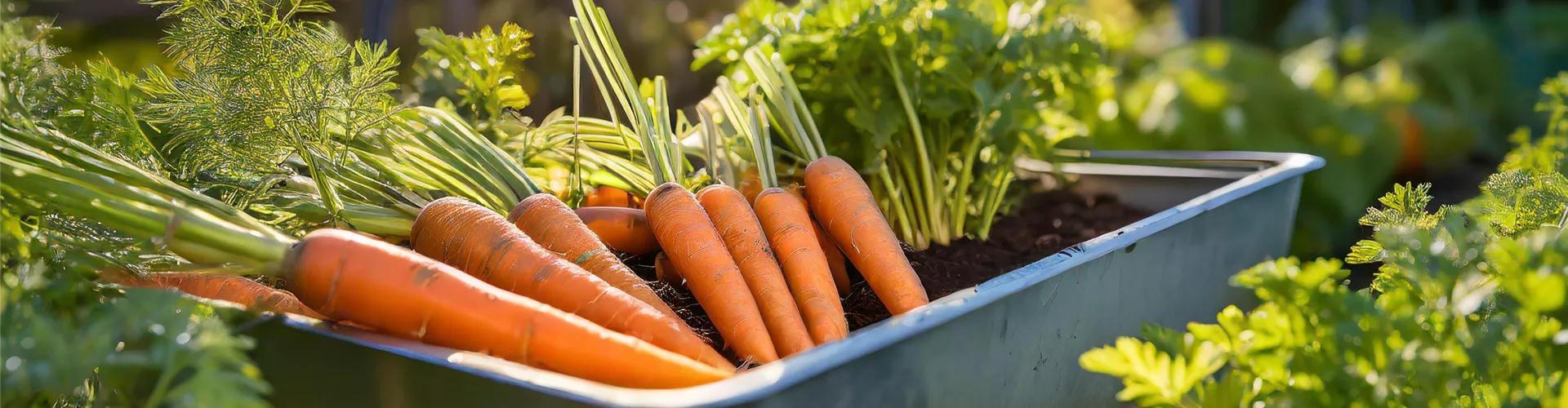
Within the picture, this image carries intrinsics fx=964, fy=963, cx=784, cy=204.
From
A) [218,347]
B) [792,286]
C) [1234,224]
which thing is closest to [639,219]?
[792,286]

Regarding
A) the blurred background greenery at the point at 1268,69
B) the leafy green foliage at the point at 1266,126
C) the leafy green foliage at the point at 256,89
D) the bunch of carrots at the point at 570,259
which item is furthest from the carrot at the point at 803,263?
the leafy green foliage at the point at 1266,126

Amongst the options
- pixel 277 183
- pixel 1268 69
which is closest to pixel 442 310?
pixel 277 183

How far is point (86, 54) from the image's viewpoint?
89.4 inches

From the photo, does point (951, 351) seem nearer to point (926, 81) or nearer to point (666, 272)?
point (666, 272)

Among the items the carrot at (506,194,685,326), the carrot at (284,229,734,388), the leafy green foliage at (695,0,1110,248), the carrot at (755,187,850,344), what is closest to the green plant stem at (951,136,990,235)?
the leafy green foliage at (695,0,1110,248)

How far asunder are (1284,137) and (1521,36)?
279cm

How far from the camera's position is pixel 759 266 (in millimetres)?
1170

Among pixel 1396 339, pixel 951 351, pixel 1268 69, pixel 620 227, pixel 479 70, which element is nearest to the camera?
pixel 1396 339

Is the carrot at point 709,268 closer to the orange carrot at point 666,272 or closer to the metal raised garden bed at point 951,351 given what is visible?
the orange carrot at point 666,272

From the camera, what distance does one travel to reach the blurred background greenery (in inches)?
117

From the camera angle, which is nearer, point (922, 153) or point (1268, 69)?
point (922, 153)

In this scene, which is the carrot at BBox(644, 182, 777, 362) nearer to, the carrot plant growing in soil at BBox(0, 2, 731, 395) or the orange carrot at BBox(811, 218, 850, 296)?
the carrot plant growing in soil at BBox(0, 2, 731, 395)

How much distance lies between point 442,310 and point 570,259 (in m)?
0.22

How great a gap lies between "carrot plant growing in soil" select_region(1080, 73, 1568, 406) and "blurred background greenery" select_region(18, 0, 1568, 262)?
69.2 inches
